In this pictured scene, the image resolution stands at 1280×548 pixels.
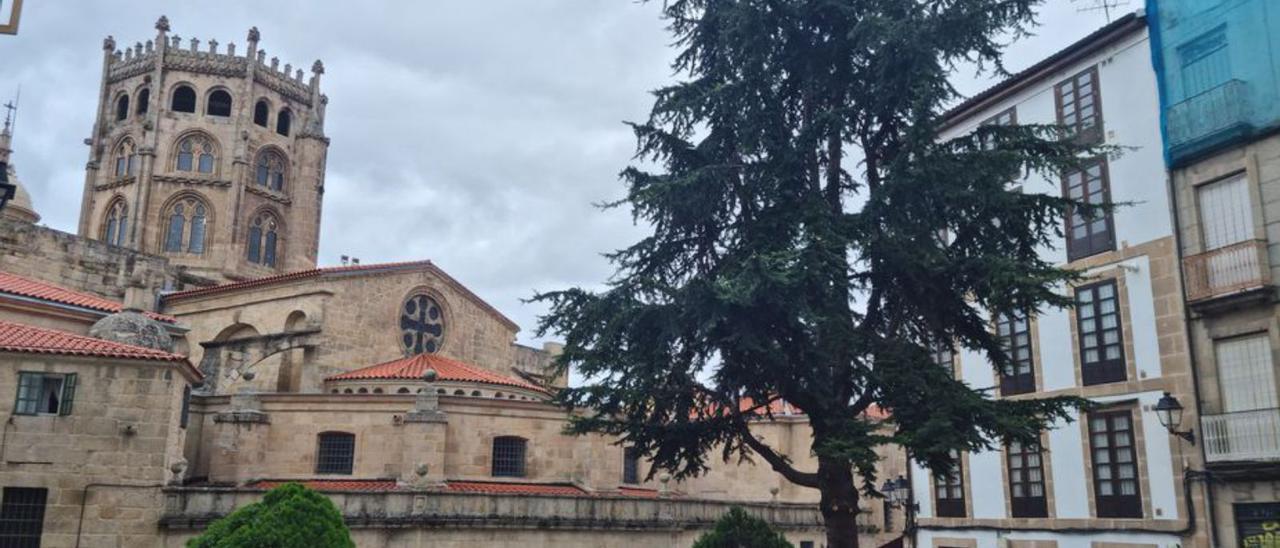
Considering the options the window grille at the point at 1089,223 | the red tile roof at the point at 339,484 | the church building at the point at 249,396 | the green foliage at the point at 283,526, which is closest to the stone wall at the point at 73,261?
the church building at the point at 249,396

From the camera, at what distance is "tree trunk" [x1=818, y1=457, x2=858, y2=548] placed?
1513 cm

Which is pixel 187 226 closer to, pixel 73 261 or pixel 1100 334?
pixel 73 261

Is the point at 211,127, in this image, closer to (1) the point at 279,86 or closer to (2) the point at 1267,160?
(1) the point at 279,86

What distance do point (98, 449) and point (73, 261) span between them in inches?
735

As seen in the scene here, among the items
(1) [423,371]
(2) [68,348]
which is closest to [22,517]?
(2) [68,348]

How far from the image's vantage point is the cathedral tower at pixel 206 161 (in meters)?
48.5

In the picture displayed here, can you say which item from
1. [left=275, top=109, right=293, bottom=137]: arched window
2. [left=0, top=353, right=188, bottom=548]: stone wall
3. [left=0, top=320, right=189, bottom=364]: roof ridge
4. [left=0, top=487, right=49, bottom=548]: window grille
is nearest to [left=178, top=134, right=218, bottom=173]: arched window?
[left=275, top=109, right=293, bottom=137]: arched window

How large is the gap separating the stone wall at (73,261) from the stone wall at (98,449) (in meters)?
16.6

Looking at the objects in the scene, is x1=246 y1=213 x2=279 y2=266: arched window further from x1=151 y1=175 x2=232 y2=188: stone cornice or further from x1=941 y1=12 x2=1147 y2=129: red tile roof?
x1=941 y1=12 x2=1147 y2=129: red tile roof

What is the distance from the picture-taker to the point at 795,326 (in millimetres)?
14633

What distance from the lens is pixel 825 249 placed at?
14.4 meters

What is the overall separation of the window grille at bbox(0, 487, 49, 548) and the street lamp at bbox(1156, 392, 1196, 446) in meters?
21.9

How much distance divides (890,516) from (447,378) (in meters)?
18.5

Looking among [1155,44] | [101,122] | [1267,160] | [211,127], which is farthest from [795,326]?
[101,122]
